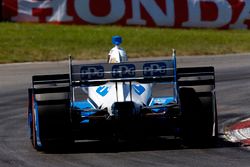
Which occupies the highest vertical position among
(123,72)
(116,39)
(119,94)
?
(116,39)

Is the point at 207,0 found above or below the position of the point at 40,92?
above

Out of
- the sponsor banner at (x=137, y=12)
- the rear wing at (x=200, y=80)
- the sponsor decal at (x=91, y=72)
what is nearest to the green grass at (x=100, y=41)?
the sponsor banner at (x=137, y=12)

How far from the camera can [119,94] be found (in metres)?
12.4

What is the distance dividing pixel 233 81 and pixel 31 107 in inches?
366

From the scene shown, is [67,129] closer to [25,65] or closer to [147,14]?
[25,65]

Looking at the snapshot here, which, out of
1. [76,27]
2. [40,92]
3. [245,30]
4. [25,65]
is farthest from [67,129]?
[245,30]

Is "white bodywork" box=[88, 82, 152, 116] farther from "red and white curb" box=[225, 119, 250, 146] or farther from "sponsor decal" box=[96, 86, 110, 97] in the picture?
"red and white curb" box=[225, 119, 250, 146]

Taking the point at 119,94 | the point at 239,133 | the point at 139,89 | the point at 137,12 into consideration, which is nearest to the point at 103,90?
the point at 119,94

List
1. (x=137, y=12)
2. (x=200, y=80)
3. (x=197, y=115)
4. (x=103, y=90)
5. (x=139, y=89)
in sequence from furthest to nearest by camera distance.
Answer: (x=137, y=12)
(x=139, y=89)
(x=103, y=90)
(x=200, y=80)
(x=197, y=115)

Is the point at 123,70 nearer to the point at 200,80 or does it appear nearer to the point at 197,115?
the point at 200,80

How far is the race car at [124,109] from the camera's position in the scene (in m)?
11.6

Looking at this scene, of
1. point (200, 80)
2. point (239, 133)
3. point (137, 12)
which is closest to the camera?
point (200, 80)

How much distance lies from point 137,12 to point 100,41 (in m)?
2.99

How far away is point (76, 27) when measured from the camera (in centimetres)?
3188
